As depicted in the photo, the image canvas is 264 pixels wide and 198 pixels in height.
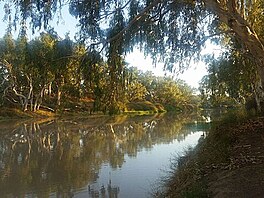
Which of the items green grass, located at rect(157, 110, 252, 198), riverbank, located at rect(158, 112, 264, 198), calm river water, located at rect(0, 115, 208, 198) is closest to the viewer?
riverbank, located at rect(158, 112, 264, 198)

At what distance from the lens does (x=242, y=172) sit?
218 inches

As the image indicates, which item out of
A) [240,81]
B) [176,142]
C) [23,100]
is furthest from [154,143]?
[23,100]

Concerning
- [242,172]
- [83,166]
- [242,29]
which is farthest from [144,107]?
[242,29]

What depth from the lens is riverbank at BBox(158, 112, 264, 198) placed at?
484cm

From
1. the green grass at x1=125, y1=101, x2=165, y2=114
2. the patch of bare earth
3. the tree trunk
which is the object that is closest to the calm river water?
the patch of bare earth

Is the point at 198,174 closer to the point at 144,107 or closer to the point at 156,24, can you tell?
the point at 156,24

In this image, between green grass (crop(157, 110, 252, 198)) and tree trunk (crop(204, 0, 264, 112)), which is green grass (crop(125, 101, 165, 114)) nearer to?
green grass (crop(157, 110, 252, 198))

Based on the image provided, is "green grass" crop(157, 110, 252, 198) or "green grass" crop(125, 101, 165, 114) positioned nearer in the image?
"green grass" crop(157, 110, 252, 198)

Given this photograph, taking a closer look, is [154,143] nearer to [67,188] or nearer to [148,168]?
[148,168]

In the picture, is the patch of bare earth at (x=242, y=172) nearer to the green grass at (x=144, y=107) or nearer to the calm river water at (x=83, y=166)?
the calm river water at (x=83, y=166)

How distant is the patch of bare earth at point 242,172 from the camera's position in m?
4.72

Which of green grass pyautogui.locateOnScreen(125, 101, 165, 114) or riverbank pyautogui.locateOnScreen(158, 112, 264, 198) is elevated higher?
green grass pyautogui.locateOnScreen(125, 101, 165, 114)

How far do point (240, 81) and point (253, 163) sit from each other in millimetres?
8419

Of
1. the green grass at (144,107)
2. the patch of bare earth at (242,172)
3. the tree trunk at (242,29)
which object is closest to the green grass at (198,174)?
the patch of bare earth at (242,172)
